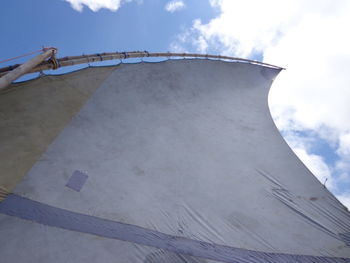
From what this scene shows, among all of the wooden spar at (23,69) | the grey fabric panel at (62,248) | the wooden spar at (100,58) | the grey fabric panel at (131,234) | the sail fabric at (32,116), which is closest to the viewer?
the grey fabric panel at (62,248)

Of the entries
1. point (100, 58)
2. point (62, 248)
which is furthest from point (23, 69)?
point (62, 248)

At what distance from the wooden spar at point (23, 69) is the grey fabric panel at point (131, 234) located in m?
1.68

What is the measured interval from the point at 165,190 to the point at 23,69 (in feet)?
9.71

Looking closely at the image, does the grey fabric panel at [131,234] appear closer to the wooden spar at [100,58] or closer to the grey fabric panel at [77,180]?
the grey fabric panel at [77,180]

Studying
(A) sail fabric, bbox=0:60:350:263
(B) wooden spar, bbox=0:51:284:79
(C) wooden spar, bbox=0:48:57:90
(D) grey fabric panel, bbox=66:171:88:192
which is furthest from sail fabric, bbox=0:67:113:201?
(D) grey fabric panel, bbox=66:171:88:192

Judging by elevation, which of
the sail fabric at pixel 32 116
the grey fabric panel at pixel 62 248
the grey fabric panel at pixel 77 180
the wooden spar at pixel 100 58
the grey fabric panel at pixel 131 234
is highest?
the wooden spar at pixel 100 58

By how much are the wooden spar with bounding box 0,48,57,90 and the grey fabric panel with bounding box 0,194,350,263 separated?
1682 mm

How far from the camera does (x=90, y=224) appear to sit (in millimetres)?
3793

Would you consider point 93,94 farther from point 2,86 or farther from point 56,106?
point 2,86

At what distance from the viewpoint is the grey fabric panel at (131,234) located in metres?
3.69

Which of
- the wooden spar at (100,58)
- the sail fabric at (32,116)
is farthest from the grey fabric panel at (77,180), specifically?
the wooden spar at (100,58)

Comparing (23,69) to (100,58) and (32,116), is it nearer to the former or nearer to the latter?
(32,116)

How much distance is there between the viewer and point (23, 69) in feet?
12.8

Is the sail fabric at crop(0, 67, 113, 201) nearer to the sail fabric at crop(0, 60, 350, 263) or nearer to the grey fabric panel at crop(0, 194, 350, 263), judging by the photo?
the sail fabric at crop(0, 60, 350, 263)
